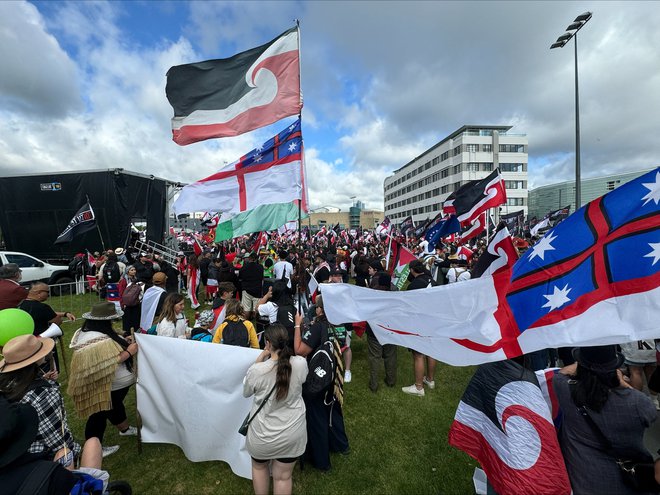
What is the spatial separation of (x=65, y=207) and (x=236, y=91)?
14.2 m

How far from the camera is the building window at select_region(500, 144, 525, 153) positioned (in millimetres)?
61688

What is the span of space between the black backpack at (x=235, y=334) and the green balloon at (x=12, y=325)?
201cm

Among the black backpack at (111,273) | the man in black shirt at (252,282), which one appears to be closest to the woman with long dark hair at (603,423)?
the man in black shirt at (252,282)

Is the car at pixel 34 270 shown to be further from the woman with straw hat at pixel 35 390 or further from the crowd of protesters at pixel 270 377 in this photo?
the woman with straw hat at pixel 35 390

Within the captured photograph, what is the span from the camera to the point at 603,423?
2.11 meters

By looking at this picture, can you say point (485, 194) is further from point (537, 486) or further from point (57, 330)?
point (57, 330)

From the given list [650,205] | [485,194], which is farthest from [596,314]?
[485,194]

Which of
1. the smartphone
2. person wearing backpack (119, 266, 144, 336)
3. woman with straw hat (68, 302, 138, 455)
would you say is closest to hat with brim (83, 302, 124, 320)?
woman with straw hat (68, 302, 138, 455)

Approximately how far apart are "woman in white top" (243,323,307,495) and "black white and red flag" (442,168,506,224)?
7.75 meters

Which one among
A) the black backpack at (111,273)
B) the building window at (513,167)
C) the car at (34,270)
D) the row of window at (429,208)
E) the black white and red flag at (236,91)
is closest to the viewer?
the black white and red flag at (236,91)

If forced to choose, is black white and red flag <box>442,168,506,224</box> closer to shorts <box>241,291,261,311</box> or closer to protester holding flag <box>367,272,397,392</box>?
protester holding flag <box>367,272,397,392</box>

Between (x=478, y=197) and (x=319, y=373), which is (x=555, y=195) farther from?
(x=319, y=373)

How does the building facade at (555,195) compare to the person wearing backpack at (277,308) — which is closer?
the person wearing backpack at (277,308)

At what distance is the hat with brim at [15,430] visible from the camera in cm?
166
